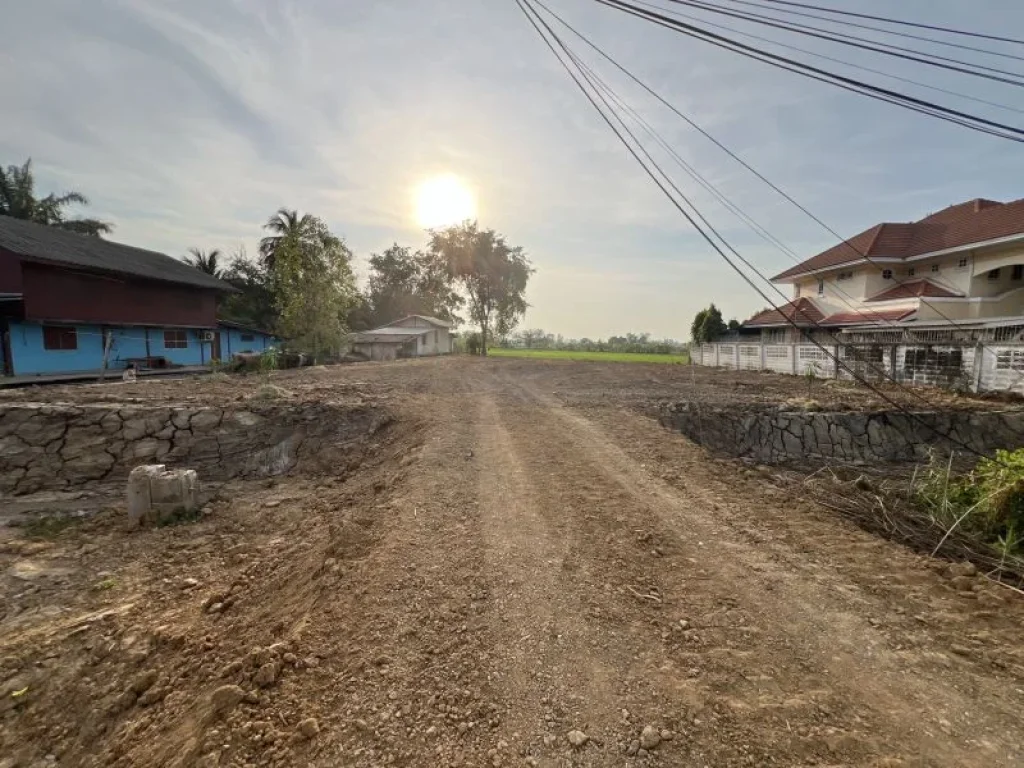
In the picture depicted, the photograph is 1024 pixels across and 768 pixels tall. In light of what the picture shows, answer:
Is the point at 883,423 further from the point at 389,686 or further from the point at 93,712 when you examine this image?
the point at 93,712

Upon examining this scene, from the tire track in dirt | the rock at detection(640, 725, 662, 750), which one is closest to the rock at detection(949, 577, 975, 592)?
the tire track in dirt

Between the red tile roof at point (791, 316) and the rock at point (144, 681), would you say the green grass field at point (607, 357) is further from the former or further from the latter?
the rock at point (144, 681)

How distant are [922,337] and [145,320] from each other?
34036 mm

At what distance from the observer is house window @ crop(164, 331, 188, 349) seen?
78.6 feet

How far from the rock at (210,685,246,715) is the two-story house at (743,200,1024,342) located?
18.9m

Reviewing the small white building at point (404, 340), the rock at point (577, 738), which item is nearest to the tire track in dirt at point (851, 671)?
the rock at point (577, 738)

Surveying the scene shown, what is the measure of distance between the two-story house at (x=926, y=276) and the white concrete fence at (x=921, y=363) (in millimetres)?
1453

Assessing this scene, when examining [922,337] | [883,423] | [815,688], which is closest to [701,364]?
[922,337]

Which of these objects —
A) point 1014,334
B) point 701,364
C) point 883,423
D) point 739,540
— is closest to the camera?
point 739,540

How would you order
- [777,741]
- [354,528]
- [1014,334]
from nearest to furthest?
[777,741]
[354,528]
[1014,334]

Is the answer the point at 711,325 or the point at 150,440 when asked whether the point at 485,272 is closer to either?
the point at 711,325

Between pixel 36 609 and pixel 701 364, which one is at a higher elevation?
pixel 701 364

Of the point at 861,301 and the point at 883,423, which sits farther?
the point at 861,301

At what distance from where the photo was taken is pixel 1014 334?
40.9 ft
